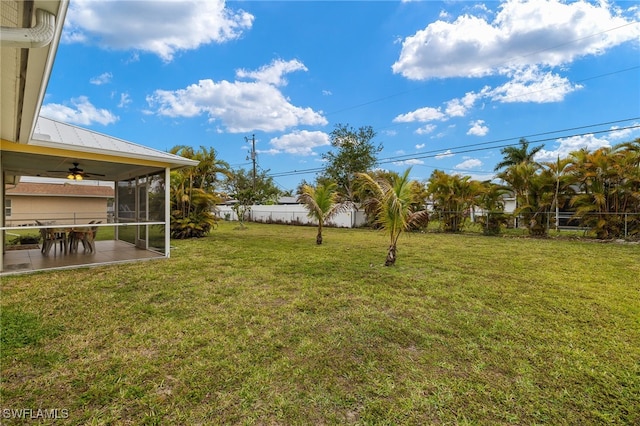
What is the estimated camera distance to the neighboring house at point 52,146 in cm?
177

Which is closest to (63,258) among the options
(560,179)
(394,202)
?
(394,202)

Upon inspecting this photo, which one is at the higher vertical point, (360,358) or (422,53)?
(422,53)

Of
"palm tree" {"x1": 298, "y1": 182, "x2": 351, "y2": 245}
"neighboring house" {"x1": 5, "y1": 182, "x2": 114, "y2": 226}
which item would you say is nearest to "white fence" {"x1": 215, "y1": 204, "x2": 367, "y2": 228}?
"palm tree" {"x1": 298, "y1": 182, "x2": 351, "y2": 245}

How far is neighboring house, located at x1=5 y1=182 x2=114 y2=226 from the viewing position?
17938 mm

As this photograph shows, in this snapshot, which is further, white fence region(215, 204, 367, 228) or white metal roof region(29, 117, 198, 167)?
white fence region(215, 204, 367, 228)

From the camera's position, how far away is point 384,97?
22938mm

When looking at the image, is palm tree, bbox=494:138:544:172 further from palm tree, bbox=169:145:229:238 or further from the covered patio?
the covered patio

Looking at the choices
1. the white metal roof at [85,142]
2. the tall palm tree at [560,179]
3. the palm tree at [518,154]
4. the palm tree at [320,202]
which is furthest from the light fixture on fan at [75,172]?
the palm tree at [518,154]

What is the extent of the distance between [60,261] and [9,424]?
6.16 m

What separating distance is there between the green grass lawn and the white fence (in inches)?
422

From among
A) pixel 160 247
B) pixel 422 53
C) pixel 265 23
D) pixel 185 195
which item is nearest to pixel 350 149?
pixel 422 53

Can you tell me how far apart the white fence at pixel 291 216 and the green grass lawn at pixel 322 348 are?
10.7 meters

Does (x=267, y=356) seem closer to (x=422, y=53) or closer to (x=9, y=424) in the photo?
(x=9, y=424)

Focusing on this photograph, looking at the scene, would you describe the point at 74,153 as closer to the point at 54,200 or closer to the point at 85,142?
the point at 85,142
